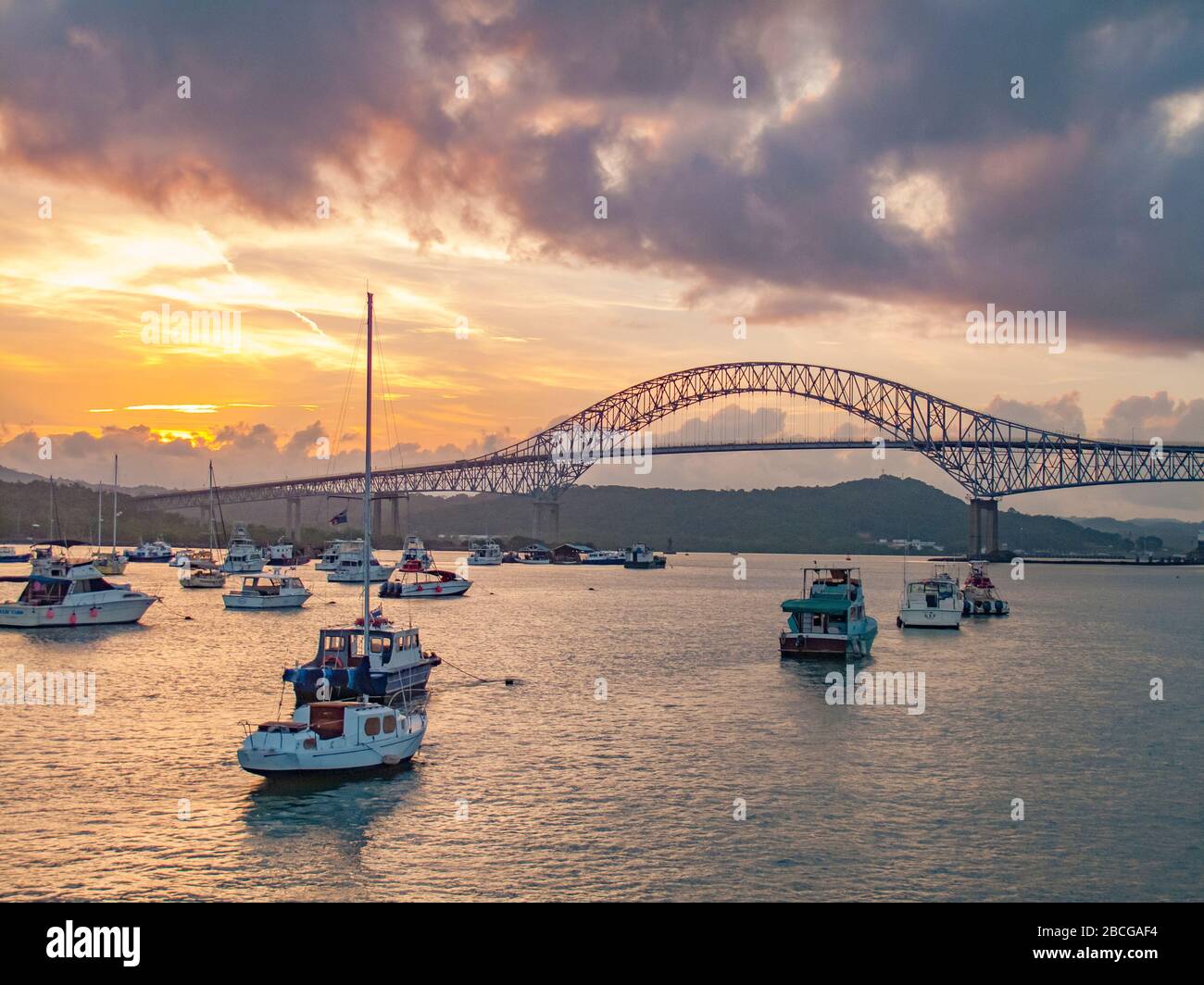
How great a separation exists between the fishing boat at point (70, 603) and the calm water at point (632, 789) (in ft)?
29.6

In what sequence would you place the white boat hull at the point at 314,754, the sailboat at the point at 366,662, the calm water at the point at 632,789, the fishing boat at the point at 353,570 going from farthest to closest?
the fishing boat at the point at 353,570, the sailboat at the point at 366,662, the white boat hull at the point at 314,754, the calm water at the point at 632,789

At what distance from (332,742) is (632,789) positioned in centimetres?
797

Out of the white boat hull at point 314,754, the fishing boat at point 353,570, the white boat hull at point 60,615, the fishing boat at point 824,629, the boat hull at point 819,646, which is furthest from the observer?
the fishing boat at point 353,570

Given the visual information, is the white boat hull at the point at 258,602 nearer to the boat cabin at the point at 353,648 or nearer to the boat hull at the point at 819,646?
the boat hull at the point at 819,646

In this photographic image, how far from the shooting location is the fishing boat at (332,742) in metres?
26.3

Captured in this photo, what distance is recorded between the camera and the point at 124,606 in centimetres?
6906

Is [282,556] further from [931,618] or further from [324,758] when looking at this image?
[324,758]

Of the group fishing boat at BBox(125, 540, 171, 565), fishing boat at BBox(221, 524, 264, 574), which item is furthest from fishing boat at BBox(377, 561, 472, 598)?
fishing boat at BBox(125, 540, 171, 565)

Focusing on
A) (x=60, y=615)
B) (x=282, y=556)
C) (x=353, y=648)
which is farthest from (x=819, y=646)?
(x=282, y=556)

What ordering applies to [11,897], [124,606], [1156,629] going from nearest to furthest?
[11,897] → [124,606] → [1156,629]

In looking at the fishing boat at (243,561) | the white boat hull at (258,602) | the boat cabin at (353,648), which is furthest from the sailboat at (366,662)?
the fishing boat at (243,561)
